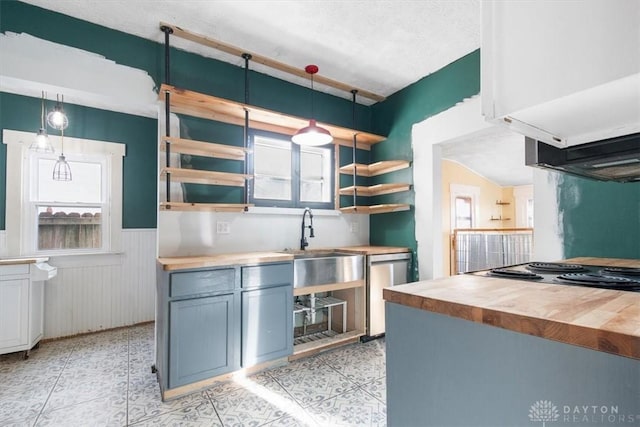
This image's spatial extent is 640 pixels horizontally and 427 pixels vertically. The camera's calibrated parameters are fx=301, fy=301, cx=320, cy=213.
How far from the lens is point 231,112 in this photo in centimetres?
277

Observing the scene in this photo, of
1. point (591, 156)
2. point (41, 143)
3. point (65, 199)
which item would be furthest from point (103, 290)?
point (591, 156)

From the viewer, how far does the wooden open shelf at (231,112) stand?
7.94ft

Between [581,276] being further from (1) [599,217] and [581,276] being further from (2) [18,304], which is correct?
(2) [18,304]

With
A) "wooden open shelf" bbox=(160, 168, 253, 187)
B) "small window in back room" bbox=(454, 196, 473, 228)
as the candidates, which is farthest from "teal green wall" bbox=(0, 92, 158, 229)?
"small window in back room" bbox=(454, 196, 473, 228)

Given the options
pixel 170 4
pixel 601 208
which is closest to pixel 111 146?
pixel 170 4

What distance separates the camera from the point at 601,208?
2000 millimetres

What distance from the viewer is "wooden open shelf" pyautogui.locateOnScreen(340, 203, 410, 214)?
129 inches

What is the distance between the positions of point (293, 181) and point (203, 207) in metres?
1.07

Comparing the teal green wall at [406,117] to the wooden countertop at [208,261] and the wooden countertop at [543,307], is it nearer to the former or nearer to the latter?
the wooden countertop at [208,261]

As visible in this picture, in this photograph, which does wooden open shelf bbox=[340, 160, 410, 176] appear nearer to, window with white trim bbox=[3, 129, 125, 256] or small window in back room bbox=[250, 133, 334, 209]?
small window in back room bbox=[250, 133, 334, 209]

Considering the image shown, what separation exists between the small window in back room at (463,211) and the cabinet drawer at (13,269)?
6.41 m

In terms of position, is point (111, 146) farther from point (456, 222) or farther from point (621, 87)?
point (456, 222)

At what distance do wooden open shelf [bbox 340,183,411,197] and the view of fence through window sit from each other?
2.88 meters

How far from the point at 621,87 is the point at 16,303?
4.01 metres
